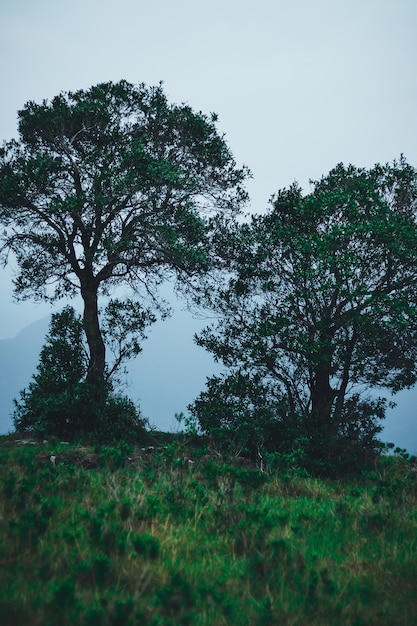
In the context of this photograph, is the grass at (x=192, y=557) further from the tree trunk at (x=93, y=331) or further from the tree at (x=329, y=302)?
the tree trunk at (x=93, y=331)

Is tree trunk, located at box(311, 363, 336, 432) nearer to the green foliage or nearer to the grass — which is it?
the green foliage

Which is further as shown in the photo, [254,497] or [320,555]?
[254,497]

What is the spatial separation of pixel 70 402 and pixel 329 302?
1000 centimetres

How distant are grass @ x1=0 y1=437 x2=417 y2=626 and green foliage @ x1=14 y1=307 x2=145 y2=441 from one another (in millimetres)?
7149

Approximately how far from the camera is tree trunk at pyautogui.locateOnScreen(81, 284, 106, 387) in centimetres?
1853

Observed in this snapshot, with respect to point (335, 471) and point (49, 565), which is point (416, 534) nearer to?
point (49, 565)

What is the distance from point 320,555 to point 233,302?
13480mm

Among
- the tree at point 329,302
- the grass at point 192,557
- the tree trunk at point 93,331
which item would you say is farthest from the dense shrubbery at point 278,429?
the grass at point 192,557

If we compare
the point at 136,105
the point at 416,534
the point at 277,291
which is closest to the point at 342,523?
the point at 416,534

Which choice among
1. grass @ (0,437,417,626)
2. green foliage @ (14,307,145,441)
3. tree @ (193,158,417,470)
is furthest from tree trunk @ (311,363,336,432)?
grass @ (0,437,417,626)

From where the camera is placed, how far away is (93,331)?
18.8m

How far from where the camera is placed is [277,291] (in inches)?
697

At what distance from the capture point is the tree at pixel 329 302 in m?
15.9

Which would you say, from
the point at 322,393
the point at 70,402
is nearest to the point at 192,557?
the point at 70,402
